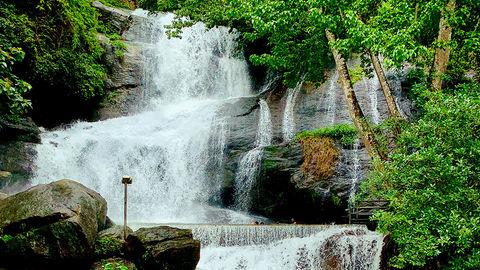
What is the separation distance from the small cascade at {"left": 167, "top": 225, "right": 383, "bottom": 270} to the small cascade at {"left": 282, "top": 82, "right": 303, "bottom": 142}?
22.7 ft

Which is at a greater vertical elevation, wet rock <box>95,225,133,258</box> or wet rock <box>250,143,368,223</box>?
wet rock <box>250,143,368,223</box>

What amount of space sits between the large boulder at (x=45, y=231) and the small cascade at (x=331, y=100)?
11.3m

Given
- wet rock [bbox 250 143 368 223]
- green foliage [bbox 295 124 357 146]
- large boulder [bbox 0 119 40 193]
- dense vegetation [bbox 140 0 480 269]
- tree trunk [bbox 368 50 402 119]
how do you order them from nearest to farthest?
dense vegetation [bbox 140 0 480 269] < tree trunk [bbox 368 50 402 119] < large boulder [bbox 0 119 40 193] < wet rock [bbox 250 143 368 223] < green foliage [bbox 295 124 357 146]

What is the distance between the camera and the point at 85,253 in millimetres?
8930

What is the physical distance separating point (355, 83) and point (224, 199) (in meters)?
7.06

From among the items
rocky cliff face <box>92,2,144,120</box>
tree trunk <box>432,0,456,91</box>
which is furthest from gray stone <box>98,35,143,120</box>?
tree trunk <box>432,0,456,91</box>

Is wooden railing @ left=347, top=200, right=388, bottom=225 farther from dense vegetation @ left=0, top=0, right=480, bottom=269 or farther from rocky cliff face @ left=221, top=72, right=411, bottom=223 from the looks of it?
dense vegetation @ left=0, top=0, right=480, bottom=269

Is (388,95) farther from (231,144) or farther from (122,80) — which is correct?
(122,80)

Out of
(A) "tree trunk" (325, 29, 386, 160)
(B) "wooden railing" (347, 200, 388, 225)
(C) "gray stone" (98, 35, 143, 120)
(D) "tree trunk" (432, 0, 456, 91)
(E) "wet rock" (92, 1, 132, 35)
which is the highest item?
(E) "wet rock" (92, 1, 132, 35)

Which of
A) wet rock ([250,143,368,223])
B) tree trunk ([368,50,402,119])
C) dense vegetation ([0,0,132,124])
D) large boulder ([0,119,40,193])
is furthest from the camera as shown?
dense vegetation ([0,0,132,124])

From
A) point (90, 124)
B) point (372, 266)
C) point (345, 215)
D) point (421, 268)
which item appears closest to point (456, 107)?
point (421, 268)

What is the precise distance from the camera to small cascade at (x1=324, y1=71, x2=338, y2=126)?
18359 mm

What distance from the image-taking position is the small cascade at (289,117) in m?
18.6

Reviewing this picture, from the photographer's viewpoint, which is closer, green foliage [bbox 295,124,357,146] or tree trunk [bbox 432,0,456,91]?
tree trunk [bbox 432,0,456,91]
